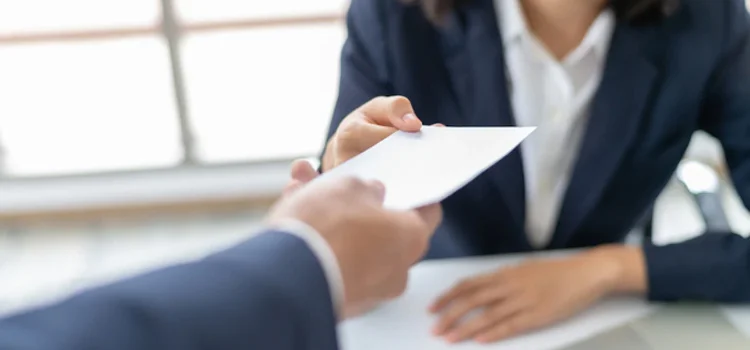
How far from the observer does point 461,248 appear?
0.94m

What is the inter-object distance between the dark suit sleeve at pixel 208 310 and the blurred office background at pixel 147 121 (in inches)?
51.7

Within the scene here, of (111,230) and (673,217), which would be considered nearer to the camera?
(673,217)

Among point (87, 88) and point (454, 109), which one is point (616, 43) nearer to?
point (454, 109)

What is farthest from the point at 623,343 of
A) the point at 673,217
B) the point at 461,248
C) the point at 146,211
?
the point at 146,211

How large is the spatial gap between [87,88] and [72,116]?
87mm

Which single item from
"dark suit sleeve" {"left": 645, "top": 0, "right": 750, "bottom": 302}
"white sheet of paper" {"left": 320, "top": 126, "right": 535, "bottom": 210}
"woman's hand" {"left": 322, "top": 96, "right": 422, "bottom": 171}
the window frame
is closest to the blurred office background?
the window frame

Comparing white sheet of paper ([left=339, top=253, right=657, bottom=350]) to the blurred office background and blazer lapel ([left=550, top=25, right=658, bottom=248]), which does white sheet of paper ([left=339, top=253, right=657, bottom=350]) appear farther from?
the blurred office background

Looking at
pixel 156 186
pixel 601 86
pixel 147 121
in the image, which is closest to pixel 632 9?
pixel 601 86

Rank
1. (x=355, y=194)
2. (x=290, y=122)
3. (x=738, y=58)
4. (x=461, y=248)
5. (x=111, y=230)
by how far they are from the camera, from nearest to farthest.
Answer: (x=355, y=194)
(x=738, y=58)
(x=461, y=248)
(x=111, y=230)
(x=290, y=122)

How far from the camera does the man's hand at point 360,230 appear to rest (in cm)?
44

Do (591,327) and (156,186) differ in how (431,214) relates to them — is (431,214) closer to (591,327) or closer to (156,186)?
(591,327)

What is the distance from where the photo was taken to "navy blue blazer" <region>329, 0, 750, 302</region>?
2.71 ft

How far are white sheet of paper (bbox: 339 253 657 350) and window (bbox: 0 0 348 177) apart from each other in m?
1.15

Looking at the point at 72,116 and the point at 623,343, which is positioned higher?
the point at 623,343
